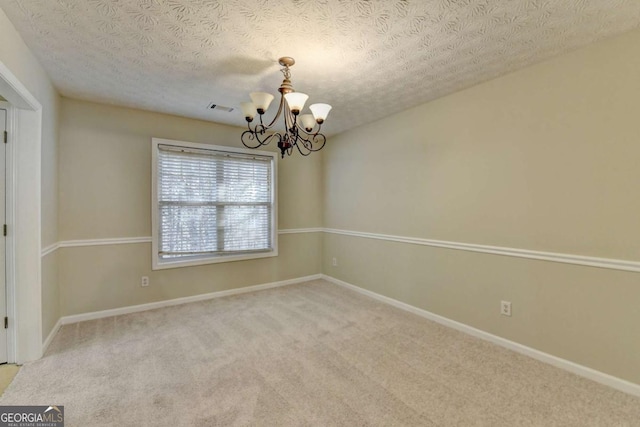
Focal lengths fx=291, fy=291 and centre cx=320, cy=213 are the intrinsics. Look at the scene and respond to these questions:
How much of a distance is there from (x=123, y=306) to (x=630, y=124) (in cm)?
484

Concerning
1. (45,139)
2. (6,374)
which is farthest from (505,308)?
(45,139)

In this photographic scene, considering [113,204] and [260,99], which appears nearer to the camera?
[260,99]

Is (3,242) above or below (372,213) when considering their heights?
below

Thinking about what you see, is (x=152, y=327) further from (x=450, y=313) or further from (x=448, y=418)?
(x=450, y=313)

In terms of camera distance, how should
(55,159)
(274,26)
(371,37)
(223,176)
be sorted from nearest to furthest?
(274,26) → (371,37) → (55,159) → (223,176)

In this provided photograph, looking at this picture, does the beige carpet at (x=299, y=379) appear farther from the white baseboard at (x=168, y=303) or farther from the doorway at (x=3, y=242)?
the doorway at (x=3, y=242)

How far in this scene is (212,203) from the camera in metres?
3.90

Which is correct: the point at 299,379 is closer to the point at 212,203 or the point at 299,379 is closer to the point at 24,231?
the point at 24,231

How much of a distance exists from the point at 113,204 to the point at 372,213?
10.2ft

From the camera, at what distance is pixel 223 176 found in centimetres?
399

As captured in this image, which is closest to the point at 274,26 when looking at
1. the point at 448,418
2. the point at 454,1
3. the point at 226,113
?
the point at 454,1

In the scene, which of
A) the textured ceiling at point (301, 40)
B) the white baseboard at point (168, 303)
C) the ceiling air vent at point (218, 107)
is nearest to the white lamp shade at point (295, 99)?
the textured ceiling at point (301, 40)

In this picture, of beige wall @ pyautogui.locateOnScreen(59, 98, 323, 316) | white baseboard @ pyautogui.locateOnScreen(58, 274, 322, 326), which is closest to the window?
beige wall @ pyautogui.locateOnScreen(59, 98, 323, 316)

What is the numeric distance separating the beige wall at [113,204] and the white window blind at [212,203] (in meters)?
0.18
